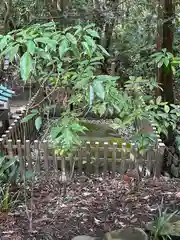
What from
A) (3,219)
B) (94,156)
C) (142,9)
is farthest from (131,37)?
(3,219)

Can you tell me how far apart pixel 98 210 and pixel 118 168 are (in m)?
0.90

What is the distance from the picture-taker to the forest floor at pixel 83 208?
8.00 ft

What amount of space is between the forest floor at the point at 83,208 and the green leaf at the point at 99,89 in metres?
1.36

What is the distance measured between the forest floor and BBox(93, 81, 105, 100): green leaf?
136 cm

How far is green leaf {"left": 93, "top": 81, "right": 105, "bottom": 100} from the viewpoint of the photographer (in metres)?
1.43

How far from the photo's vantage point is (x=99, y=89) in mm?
1442

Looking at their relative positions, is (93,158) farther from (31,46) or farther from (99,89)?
(31,46)

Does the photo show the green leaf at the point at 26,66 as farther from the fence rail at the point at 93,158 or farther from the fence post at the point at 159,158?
the fence post at the point at 159,158

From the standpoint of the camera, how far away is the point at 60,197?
9.63ft

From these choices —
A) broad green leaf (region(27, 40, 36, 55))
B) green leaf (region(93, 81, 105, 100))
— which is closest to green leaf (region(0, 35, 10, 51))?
broad green leaf (region(27, 40, 36, 55))

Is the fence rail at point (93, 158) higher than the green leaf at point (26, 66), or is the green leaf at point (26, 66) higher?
the green leaf at point (26, 66)

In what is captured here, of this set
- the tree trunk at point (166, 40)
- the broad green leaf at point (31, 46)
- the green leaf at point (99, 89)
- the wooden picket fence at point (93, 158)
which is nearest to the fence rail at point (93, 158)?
the wooden picket fence at point (93, 158)

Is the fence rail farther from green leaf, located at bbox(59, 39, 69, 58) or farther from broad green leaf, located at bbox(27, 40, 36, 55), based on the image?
broad green leaf, located at bbox(27, 40, 36, 55)

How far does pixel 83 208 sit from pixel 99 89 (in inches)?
62.9
